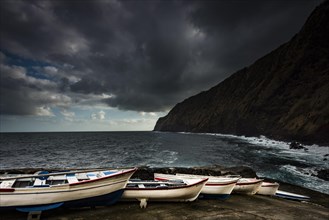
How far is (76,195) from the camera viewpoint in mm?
9188

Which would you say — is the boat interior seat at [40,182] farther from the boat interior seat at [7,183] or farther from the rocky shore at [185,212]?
the rocky shore at [185,212]

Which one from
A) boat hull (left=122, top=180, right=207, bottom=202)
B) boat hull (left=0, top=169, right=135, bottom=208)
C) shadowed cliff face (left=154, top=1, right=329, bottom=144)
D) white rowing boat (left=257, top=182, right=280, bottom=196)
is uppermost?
shadowed cliff face (left=154, top=1, right=329, bottom=144)

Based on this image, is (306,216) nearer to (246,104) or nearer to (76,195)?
(76,195)

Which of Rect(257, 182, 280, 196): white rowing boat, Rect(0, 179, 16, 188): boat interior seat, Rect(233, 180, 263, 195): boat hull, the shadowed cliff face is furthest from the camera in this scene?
the shadowed cliff face

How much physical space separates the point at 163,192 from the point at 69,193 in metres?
4.71

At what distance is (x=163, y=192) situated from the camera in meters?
10.8

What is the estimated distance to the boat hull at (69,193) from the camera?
834cm

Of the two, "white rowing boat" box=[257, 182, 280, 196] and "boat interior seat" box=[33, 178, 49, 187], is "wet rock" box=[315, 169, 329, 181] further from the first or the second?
"boat interior seat" box=[33, 178, 49, 187]

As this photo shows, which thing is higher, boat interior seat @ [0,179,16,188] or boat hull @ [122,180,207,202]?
boat interior seat @ [0,179,16,188]

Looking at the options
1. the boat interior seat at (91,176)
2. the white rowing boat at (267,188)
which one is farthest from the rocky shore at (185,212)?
the white rowing boat at (267,188)

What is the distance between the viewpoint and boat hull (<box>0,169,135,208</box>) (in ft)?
27.3

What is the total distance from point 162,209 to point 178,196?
1.34 meters

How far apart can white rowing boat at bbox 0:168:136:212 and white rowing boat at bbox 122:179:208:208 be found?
2.40ft

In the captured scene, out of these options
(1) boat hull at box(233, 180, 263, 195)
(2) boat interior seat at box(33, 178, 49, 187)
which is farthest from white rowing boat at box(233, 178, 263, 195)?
(2) boat interior seat at box(33, 178, 49, 187)
